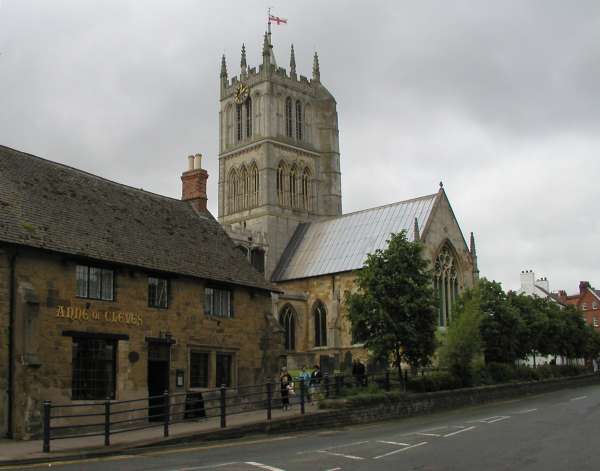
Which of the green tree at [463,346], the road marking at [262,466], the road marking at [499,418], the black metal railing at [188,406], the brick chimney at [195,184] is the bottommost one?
the road marking at [262,466]

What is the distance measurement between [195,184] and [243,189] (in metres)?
38.8

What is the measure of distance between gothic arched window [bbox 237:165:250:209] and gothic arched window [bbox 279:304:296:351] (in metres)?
18.3

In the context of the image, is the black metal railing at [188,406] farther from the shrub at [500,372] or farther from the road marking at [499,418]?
the shrub at [500,372]

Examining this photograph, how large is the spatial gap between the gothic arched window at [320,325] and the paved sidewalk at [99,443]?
31.3 m

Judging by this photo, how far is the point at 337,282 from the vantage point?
55.6 metres

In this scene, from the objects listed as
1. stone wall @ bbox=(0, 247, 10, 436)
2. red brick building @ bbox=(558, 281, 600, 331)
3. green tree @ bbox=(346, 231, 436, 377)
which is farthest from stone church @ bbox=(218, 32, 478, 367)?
red brick building @ bbox=(558, 281, 600, 331)

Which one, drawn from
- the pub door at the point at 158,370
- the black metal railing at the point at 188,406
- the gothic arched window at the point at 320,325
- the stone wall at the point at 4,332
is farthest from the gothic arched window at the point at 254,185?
the stone wall at the point at 4,332

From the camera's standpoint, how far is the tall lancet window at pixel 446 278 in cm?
5398

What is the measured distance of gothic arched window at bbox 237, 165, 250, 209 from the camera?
240 feet

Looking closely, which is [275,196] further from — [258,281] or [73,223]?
[73,223]

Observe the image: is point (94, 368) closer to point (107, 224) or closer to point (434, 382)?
point (107, 224)

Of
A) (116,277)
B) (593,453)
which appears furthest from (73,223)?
(593,453)

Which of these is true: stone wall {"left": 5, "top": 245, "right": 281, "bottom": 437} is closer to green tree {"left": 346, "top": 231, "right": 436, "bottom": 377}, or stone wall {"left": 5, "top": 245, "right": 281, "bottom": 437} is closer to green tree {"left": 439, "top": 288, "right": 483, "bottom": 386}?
green tree {"left": 346, "top": 231, "right": 436, "bottom": 377}

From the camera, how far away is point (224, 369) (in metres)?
30.0
